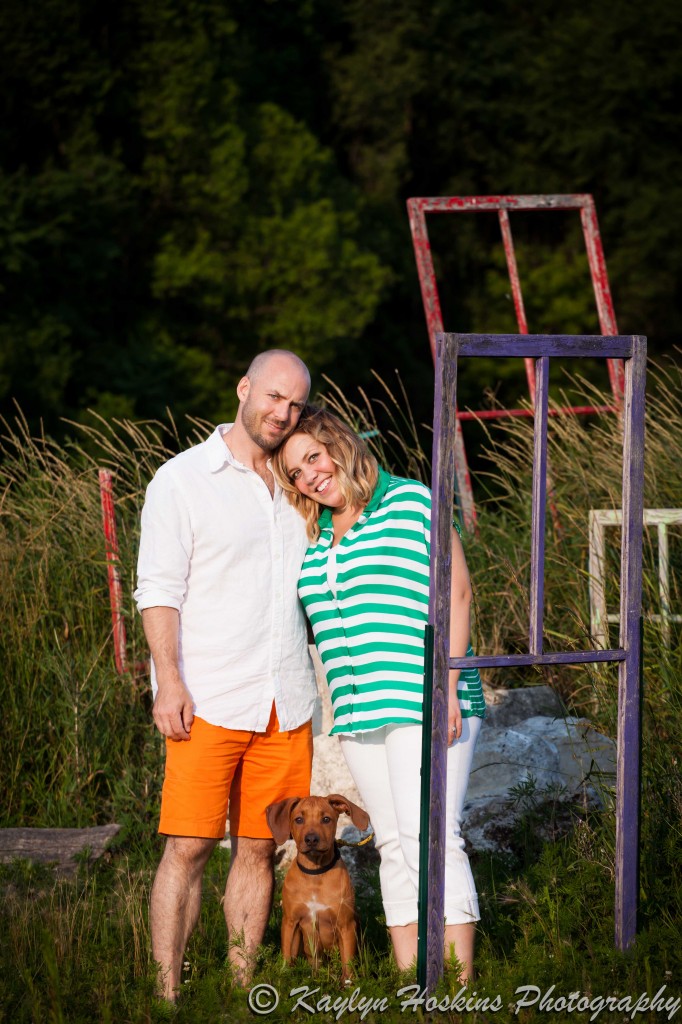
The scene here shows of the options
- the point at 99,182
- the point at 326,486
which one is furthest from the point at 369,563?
the point at 99,182

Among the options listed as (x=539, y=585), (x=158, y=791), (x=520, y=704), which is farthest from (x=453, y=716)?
(x=158, y=791)

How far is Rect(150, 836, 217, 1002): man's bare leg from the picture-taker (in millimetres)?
3768

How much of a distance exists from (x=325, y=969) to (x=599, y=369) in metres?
18.6

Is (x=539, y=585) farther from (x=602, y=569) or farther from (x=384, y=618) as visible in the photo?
(x=602, y=569)

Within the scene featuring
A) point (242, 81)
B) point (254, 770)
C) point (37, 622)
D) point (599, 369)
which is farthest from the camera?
point (599, 369)

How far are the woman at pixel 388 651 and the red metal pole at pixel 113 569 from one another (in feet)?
7.46

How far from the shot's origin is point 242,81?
1966 centimetres

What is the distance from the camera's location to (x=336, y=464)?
3.87 m

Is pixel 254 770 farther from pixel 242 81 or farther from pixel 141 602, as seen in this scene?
pixel 242 81

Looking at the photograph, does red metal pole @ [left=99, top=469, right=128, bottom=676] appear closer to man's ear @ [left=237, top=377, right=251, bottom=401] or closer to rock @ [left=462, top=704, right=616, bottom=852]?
rock @ [left=462, top=704, right=616, bottom=852]

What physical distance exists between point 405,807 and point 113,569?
2790mm

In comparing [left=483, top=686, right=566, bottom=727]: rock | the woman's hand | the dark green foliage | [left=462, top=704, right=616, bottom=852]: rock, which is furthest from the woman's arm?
the dark green foliage

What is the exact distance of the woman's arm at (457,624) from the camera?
3.57 meters

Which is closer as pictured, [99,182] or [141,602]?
[141,602]
